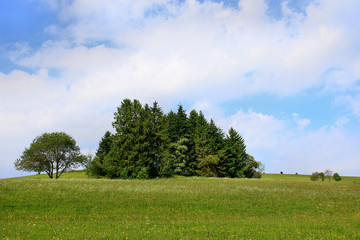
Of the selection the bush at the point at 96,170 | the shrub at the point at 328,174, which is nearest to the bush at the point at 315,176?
the shrub at the point at 328,174

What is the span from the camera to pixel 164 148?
5900cm

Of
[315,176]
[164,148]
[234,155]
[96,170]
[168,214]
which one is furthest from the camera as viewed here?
[234,155]

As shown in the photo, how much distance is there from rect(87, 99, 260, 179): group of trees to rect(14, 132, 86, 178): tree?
656cm

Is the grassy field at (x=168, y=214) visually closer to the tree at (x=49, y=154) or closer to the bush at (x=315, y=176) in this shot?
the tree at (x=49, y=154)

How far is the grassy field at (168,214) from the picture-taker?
12.7 m

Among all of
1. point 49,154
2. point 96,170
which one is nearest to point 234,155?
point 96,170

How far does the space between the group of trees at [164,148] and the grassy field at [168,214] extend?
22.0 meters

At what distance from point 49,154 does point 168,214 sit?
52.1m

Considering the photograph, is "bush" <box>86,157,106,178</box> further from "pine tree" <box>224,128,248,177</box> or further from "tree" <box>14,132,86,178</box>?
"pine tree" <box>224,128,248,177</box>

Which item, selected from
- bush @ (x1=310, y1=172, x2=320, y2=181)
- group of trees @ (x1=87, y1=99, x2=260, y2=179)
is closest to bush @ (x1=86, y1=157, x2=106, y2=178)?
group of trees @ (x1=87, y1=99, x2=260, y2=179)

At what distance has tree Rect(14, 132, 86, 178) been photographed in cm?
5841

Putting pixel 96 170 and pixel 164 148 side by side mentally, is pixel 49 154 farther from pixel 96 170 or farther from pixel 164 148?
pixel 164 148

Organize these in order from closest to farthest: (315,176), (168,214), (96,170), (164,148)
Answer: (168,214), (164,148), (96,170), (315,176)

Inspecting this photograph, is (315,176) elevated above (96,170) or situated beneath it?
situated beneath
